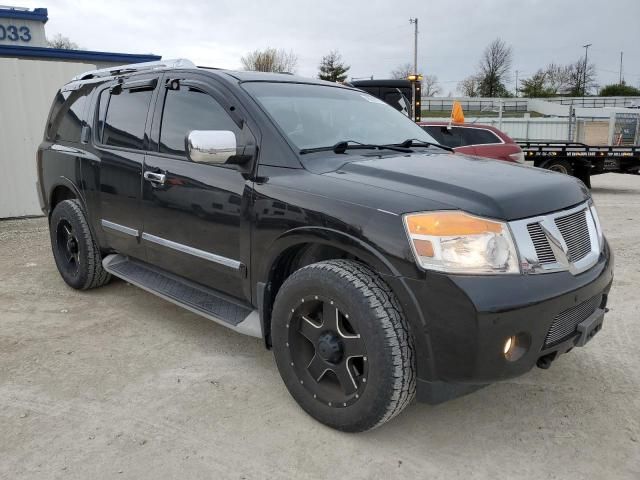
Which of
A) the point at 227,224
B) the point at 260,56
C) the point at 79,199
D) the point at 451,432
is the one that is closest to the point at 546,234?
the point at 451,432

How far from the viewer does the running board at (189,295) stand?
3.10m

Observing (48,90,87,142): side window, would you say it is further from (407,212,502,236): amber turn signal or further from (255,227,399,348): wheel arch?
(407,212,502,236): amber turn signal

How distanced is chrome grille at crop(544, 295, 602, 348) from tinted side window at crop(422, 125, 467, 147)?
798cm

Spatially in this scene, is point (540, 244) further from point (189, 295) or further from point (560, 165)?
point (560, 165)

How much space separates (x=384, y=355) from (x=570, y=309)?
2.83 ft

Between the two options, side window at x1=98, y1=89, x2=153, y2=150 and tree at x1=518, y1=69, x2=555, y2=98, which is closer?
side window at x1=98, y1=89, x2=153, y2=150

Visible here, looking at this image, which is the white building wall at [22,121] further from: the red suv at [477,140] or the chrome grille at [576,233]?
the chrome grille at [576,233]

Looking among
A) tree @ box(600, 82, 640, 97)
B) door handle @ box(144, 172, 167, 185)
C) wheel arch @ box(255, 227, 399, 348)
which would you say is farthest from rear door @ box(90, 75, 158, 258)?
tree @ box(600, 82, 640, 97)

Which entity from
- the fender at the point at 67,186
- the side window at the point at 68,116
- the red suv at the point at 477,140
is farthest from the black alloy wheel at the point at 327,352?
the red suv at the point at 477,140

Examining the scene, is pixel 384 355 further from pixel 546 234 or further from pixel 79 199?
pixel 79 199

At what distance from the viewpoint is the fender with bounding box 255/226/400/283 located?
2373 mm

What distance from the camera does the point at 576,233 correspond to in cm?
263

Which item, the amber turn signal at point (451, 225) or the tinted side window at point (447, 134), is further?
the tinted side window at point (447, 134)

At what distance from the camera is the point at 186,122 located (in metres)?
3.49
